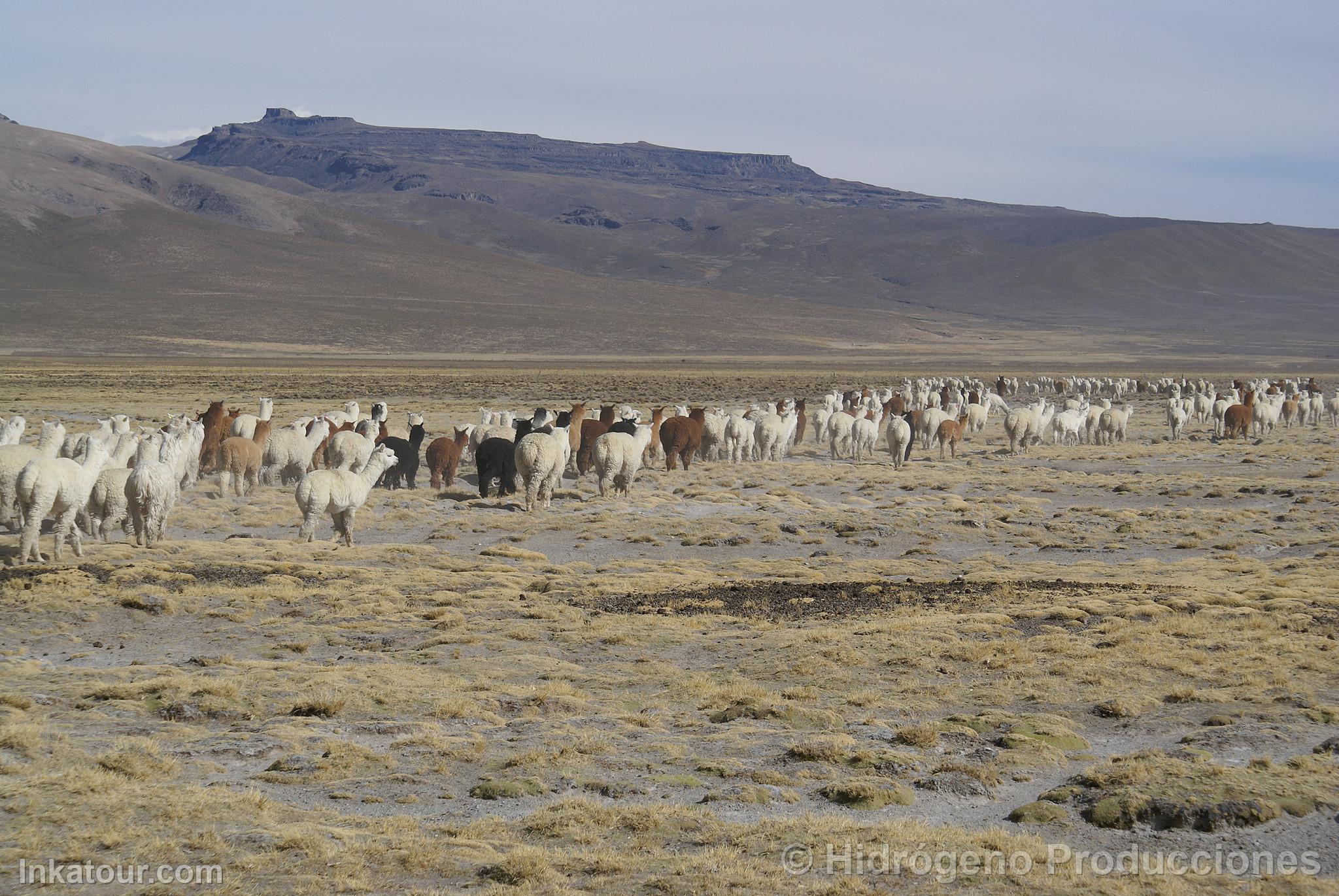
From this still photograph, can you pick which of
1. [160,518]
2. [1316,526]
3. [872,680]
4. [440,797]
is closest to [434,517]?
[160,518]

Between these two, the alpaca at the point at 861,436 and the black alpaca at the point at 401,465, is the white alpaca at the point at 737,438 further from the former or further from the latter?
the black alpaca at the point at 401,465

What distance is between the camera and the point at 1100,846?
22.7ft

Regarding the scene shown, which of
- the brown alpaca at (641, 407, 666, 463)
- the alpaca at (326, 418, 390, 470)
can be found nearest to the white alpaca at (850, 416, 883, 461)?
the brown alpaca at (641, 407, 666, 463)

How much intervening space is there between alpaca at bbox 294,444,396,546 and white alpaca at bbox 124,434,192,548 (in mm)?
1614

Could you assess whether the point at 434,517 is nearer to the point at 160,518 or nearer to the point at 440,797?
the point at 160,518

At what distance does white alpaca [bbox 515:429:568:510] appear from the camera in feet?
63.0

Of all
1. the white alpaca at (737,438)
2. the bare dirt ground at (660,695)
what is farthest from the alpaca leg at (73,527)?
the white alpaca at (737,438)

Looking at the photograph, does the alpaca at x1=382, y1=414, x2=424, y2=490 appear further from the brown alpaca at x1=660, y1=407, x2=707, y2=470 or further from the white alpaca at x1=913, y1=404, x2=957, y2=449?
the white alpaca at x1=913, y1=404, x2=957, y2=449

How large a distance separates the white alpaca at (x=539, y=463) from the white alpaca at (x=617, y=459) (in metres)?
1.07

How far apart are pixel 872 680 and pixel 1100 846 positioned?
377 centimetres

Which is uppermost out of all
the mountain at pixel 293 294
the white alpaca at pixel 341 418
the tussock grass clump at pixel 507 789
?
the mountain at pixel 293 294

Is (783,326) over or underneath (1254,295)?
underneath

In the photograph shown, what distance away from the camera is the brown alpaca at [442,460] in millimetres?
21703

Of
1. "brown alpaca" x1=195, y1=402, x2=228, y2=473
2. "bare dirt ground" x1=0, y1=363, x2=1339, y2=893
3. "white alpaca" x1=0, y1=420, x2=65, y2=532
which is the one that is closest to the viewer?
"bare dirt ground" x1=0, y1=363, x2=1339, y2=893
